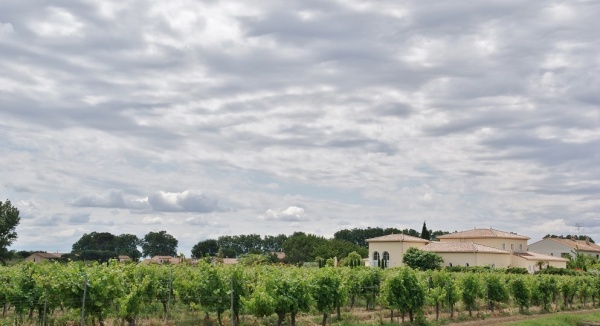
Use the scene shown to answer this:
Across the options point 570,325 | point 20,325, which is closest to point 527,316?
point 570,325

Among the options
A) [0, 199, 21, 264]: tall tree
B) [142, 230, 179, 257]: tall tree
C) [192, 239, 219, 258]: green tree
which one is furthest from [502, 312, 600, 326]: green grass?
[142, 230, 179, 257]: tall tree

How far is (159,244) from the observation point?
121375 mm

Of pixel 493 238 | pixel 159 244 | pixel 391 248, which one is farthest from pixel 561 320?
pixel 159 244

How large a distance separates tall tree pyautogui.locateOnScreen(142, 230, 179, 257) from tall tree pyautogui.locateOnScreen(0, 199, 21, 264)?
4956 cm

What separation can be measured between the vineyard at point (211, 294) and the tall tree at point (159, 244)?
95.8 metres

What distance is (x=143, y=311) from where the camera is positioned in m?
22.9

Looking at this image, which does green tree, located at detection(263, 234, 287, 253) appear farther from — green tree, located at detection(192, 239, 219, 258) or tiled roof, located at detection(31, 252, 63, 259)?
tiled roof, located at detection(31, 252, 63, 259)

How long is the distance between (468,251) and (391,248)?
8032mm

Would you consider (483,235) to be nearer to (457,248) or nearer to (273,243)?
(457,248)

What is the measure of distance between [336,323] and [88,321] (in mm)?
9217

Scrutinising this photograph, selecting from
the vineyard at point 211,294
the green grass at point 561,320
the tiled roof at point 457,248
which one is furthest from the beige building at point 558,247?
the vineyard at point 211,294

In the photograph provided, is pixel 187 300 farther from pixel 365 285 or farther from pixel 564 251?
pixel 564 251

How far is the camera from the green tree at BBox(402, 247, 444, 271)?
59125 mm

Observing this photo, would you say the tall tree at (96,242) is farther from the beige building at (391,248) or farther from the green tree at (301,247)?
the beige building at (391,248)
